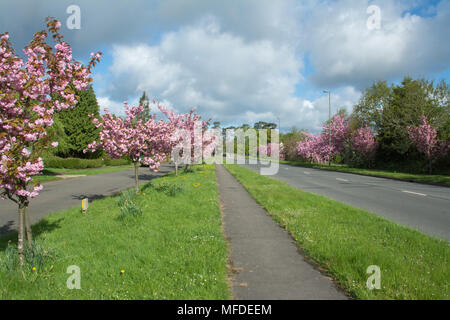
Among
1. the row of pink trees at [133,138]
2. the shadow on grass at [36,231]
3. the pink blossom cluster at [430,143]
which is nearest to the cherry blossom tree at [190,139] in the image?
the row of pink trees at [133,138]

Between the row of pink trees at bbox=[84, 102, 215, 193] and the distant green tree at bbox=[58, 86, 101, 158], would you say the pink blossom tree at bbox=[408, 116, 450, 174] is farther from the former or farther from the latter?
the distant green tree at bbox=[58, 86, 101, 158]

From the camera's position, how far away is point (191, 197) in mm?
10641

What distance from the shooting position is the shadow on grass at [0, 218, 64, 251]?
6.07 m

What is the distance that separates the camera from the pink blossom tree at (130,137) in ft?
34.6

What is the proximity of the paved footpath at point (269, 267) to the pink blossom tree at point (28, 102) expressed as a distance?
11.2 feet

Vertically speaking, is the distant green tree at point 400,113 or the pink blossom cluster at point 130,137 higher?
the distant green tree at point 400,113

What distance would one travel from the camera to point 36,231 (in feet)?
22.3

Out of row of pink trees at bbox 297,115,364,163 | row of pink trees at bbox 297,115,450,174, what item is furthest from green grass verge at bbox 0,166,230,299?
row of pink trees at bbox 297,115,364,163

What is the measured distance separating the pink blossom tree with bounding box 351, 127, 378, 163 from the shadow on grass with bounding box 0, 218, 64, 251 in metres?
34.3

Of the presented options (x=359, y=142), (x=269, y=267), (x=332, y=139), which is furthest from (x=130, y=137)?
(x=332, y=139)

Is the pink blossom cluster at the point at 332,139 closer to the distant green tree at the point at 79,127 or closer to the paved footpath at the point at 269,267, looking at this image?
the distant green tree at the point at 79,127

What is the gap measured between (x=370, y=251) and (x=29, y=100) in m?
6.18

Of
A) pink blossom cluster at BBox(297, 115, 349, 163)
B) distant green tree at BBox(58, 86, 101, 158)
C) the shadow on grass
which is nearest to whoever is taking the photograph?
the shadow on grass
